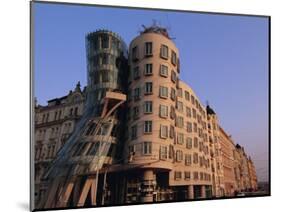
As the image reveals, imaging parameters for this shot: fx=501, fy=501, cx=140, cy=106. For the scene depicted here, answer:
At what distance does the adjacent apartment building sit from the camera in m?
4.07

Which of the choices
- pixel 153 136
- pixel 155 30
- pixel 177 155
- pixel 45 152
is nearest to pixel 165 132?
pixel 153 136

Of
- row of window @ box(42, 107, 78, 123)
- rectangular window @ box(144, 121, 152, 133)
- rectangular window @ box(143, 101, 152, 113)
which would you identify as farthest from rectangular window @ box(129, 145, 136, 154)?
row of window @ box(42, 107, 78, 123)

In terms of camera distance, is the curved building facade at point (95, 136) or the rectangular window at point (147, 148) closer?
the curved building facade at point (95, 136)

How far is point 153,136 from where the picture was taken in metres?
4.30

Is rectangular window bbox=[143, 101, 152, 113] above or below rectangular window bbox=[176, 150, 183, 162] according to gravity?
above

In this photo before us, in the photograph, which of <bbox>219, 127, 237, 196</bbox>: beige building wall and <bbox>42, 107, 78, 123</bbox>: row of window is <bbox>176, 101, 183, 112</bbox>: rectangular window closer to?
<bbox>219, 127, 237, 196</bbox>: beige building wall

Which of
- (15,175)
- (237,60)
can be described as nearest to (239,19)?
(237,60)

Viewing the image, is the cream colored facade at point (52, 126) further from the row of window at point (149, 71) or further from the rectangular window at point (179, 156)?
the rectangular window at point (179, 156)

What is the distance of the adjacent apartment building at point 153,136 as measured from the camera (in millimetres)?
4070

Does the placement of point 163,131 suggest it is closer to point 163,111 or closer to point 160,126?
point 160,126

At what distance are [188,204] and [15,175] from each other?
58.9 inches

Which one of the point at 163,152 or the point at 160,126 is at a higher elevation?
the point at 160,126

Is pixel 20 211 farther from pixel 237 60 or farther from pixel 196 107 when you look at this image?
pixel 237 60

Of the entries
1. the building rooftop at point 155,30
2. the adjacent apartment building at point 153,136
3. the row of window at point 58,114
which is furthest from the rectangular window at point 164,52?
the row of window at point 58,114
